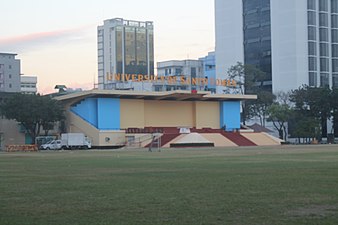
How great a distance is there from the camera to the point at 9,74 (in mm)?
178375

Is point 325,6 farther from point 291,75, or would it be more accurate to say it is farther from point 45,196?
point 45,196

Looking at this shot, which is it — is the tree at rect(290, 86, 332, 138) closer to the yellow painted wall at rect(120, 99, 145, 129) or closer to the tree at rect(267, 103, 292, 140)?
the tree at rect(267, 103, 292, 140)

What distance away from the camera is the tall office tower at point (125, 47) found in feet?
604

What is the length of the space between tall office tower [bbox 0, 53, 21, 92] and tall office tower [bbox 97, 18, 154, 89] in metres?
24.3

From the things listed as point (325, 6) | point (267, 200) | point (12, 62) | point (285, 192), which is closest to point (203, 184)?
point (285, 192)

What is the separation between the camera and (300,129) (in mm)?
114000

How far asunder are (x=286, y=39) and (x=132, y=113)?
161 ft

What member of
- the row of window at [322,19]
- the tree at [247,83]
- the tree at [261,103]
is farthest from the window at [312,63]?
the tree at [261,103]

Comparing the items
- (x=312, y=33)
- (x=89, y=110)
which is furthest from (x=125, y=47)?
(x=89, y=110)

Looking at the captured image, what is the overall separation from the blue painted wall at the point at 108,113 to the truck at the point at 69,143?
7.88 meters

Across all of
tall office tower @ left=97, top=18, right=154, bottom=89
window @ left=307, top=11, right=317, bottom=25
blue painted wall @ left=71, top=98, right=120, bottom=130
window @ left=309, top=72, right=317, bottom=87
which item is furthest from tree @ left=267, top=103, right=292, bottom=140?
tall office tower @ left=97, top=18, right=154, bottom=89

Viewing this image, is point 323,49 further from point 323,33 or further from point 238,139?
point 238,139

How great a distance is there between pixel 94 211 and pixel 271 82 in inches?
5276

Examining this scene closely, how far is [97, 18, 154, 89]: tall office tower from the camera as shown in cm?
18400
